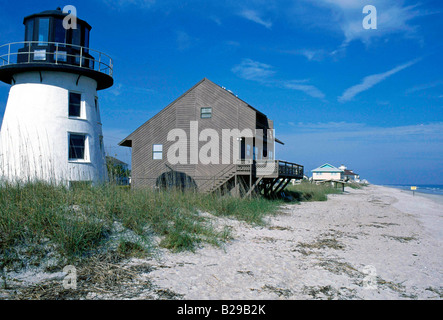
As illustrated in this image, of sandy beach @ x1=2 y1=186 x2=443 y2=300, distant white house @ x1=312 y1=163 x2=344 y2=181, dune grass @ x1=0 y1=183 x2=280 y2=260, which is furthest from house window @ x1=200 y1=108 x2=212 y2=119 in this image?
distant white house @ x1=312 y1=163 x2=344 y2=181

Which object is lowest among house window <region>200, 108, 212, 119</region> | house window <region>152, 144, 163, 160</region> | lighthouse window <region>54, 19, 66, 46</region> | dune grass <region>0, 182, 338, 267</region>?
dune grass <region>0, 182, 338, 267</region>

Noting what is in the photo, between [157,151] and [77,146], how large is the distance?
797cm

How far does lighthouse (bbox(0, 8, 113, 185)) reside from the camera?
1728cm

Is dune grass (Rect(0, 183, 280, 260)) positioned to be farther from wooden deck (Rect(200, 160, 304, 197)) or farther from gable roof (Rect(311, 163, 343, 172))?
gable roof (Rect(311, 163, 343, 172))

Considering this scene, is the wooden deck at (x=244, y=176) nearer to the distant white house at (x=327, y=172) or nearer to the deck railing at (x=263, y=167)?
the deck railing at (x=263, y=167)

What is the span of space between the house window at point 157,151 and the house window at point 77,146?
756 cm

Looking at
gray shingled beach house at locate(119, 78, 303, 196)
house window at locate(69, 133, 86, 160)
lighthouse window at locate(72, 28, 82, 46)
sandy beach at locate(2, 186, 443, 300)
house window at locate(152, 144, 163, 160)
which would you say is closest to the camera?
sandy beach at locate(2, 186, 443, 300)

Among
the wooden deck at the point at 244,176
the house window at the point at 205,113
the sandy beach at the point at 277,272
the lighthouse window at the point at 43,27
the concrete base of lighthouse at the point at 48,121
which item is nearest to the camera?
the sandy beach at the point at 277,272

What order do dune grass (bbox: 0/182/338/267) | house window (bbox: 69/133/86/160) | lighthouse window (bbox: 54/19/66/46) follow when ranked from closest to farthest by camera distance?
1. dune grass (bbox: 0/182/338/267)
2. lighthouse window (bbox: 54/19/66/46)
3. house window (bbox: 69/133/86/160)

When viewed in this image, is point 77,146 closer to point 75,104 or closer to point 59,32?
point 75,104

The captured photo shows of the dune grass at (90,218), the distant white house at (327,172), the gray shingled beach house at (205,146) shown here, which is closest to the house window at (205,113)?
the gray shingled beach house at (205,146)

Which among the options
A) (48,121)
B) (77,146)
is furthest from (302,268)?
(48,121)

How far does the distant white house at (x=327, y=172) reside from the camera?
237ft

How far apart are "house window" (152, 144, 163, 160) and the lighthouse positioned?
704 centimetres
